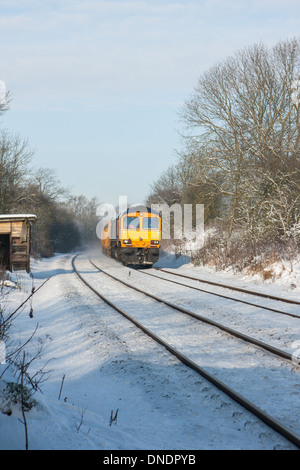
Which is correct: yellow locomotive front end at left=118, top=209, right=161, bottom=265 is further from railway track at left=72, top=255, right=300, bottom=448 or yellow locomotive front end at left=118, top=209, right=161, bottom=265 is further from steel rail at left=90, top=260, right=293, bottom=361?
railway track at left=72, top=255, right=300, bottom=448

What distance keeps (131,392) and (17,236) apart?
12995 mm

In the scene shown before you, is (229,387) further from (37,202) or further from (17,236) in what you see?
(37,202)

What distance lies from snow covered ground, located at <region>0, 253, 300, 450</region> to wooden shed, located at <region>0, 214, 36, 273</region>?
7.76 m

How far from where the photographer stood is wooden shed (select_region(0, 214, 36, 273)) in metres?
16.3

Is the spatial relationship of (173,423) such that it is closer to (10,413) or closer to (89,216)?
(10,413)

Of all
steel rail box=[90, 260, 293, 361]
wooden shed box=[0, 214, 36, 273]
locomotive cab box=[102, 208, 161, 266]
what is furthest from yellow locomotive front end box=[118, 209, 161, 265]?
steel rail box=[90, 260, 293, 361]

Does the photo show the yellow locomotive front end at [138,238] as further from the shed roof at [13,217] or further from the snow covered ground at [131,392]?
the snow covered ground at [131,392]

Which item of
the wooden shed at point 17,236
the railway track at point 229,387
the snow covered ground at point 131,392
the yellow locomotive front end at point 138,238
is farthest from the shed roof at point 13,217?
the railway track at point 229,387

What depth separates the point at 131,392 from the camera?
4723 mm

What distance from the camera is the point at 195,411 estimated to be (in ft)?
13.5

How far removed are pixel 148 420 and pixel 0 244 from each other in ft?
53.9

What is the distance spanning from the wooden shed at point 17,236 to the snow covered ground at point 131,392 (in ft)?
25.5

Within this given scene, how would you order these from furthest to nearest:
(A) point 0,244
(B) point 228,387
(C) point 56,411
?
(A) point 0,244 < (B) point 228,387 < (C) point 56,411

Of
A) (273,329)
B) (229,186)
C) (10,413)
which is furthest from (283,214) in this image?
(10,413)
